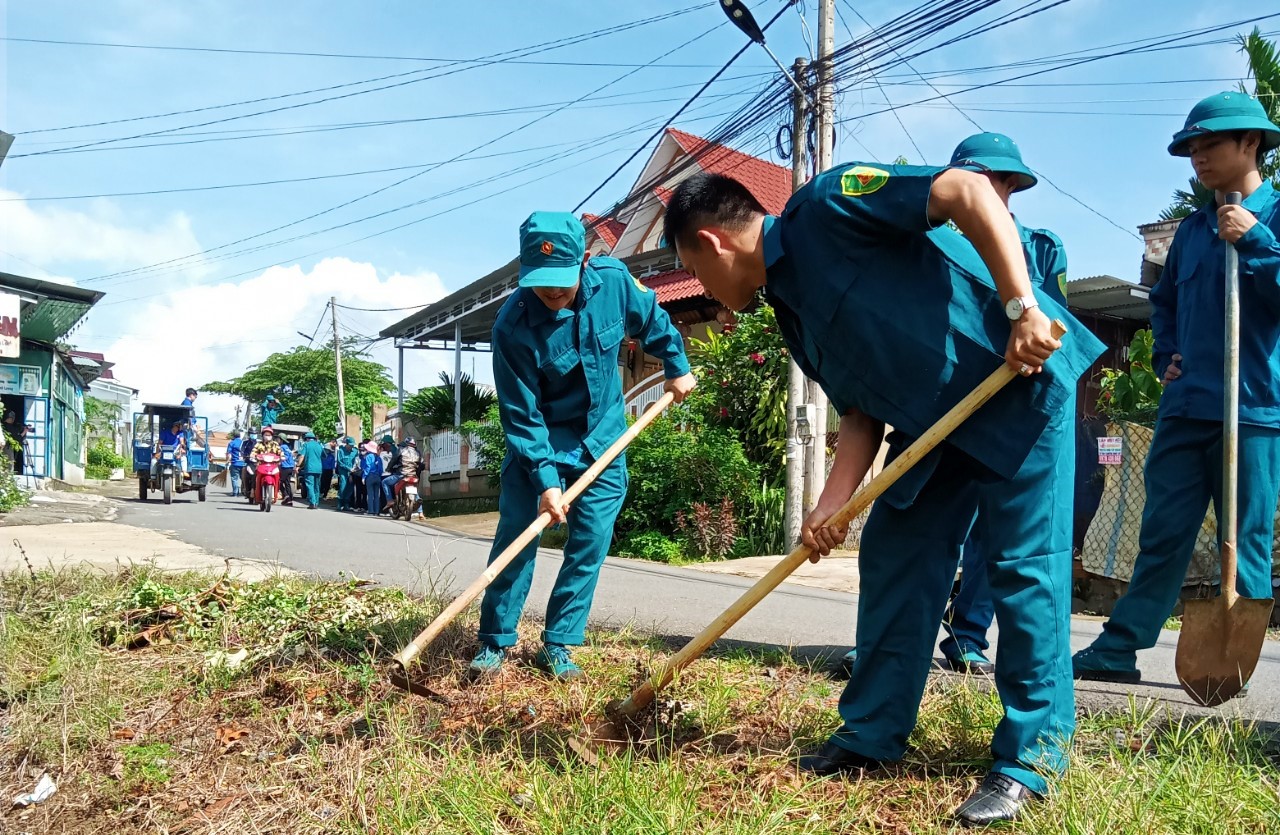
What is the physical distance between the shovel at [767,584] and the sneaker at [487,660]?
74 centimetres

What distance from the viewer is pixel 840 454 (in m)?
2.69

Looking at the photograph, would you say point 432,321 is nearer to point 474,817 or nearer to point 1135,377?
point 1135,377

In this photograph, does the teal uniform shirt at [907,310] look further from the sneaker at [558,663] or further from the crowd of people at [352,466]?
the crowd of people at [352,466]

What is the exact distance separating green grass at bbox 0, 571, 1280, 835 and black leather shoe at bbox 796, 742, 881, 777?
1.9 inches

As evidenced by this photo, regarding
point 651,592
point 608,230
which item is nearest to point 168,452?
point 608,230

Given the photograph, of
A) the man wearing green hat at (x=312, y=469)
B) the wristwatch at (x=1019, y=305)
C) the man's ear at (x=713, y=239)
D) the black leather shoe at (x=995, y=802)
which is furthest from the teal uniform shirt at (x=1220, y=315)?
the man wearing green hat at (x=312, y=469)

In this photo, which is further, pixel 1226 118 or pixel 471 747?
pixel 1226 118

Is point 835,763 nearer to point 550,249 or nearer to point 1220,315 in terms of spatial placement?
point 550,249

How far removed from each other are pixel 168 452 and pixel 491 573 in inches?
732

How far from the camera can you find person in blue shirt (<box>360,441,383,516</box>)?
798 inches

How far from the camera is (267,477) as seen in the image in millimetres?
17719

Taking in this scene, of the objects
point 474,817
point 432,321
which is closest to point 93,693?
point 474,817

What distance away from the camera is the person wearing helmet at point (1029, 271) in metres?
3.47

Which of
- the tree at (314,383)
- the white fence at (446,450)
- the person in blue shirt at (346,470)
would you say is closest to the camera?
the white fence at (446,450)
